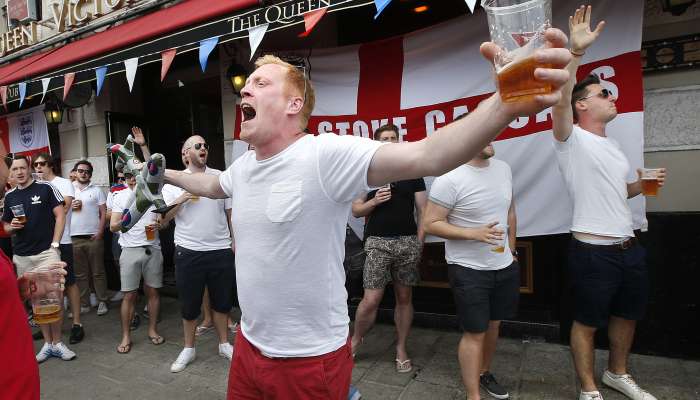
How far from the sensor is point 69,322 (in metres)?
5.52

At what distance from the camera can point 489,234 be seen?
272 cm

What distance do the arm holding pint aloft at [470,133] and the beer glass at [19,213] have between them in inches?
164

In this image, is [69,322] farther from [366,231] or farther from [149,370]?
[366,231]

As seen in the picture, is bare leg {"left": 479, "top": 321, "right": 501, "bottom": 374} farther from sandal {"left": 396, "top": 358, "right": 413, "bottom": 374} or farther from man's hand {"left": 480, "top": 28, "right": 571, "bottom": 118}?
man's hand {"left": 480, "top": 28, "right": 571, "bottom": 118}

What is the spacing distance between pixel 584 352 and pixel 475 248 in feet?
3.31

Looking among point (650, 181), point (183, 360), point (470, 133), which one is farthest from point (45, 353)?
point (650, 181)

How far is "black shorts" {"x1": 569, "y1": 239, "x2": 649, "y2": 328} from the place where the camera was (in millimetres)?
2785

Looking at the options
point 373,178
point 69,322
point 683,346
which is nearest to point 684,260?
point 683,346

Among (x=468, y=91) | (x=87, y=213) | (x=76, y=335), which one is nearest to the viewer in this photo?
(x=468, y=91)

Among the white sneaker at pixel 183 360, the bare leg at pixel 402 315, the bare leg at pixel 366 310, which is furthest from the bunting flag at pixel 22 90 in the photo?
the bare leg at pixel 402 315

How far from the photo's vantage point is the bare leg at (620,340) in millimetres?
3000

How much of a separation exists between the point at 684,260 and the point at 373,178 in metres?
3.28

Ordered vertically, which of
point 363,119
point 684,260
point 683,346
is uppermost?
point 363,119

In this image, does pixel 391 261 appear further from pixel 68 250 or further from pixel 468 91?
pixel 68 250
